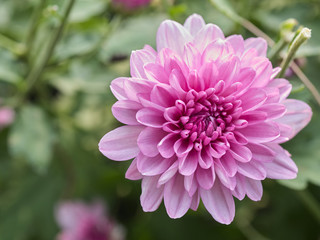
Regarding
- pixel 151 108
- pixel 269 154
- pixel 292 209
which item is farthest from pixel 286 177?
pixel 292 209

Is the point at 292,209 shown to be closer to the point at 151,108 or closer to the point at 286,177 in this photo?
the point at 286,177

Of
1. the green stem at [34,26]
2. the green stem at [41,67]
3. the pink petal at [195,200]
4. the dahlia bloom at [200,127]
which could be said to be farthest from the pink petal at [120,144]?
the green stem at [34,26]

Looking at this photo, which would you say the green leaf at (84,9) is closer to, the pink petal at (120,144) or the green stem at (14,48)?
the green stem at (14,48)

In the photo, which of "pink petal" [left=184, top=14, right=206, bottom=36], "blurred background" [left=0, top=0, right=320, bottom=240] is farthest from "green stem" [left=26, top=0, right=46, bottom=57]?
"pink petal" [left=184, top=14, right=206, bottom=36]

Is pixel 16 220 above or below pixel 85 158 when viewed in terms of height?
below

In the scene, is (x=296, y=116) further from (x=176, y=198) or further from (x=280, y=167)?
(x=176, y=198)

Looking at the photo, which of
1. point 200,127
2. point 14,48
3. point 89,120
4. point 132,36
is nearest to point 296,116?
point 200,127
